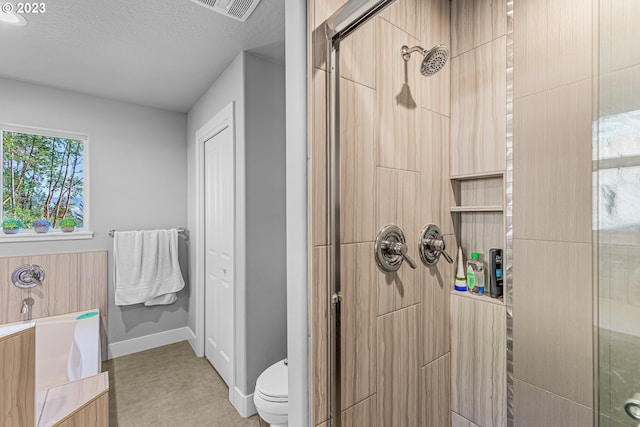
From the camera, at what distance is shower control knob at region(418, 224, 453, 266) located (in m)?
1.20

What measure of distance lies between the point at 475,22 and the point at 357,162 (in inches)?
29.4

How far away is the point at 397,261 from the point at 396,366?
410 mm

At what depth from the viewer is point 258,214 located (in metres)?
2.00

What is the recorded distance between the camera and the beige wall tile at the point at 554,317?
78 centimetres

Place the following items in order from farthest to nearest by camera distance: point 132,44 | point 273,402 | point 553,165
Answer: point 132,44, point 273,402, point 553,165

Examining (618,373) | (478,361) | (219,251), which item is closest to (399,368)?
(478,361)

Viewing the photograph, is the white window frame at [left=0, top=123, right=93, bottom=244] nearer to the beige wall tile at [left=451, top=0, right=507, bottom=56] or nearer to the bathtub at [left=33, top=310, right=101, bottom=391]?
the bathtub at [left=33, top=310, right=101, bottom=391]

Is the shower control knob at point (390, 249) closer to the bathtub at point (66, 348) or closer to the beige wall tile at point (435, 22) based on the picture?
the beige wall tile at point (435, 22)

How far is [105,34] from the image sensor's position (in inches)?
69.5

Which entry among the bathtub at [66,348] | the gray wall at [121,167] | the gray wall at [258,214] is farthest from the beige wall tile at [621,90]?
the gray wall at [121,167]

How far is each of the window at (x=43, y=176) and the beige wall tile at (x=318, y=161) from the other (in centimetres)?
265

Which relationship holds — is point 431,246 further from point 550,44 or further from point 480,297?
point 550,44

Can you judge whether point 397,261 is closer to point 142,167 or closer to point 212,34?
point 212,34

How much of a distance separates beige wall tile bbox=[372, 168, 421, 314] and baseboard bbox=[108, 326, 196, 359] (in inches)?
96.6
